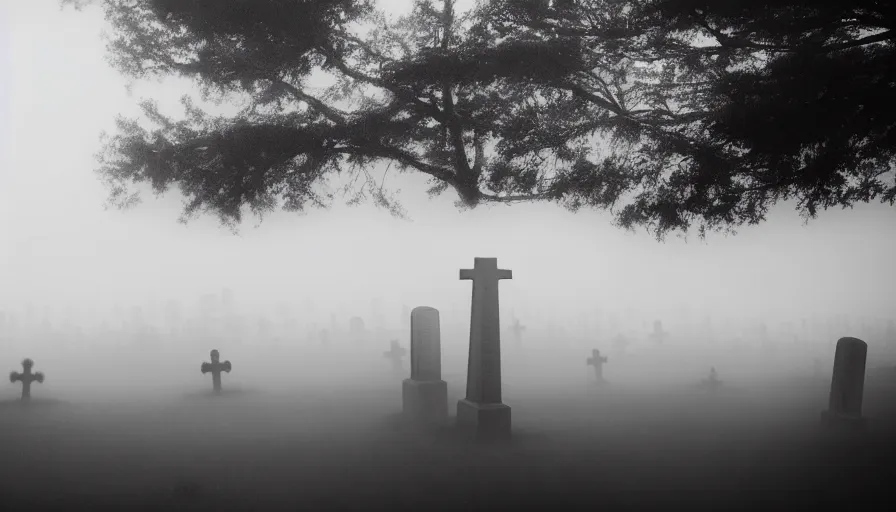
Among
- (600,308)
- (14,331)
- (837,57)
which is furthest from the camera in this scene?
(600,308)

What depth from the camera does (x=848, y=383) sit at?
867 cm

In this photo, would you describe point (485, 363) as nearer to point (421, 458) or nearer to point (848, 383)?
point (421, 458)

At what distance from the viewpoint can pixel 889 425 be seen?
29.6 feet

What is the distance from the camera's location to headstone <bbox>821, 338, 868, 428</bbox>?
337 inches

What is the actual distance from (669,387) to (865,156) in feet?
21.0

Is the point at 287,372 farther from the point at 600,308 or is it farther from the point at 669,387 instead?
the point at 600,308

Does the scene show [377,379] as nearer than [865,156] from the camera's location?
No

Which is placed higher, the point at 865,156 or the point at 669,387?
the point at 865,156

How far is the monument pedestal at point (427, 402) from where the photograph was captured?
933 cm

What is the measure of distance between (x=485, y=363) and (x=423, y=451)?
4.09 feet

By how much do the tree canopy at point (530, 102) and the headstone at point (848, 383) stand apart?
1772mm

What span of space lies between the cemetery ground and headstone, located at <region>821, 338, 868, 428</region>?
29 cm

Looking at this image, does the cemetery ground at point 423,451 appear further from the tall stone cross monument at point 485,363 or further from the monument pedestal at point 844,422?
the tall stone cross monument at point 485,363

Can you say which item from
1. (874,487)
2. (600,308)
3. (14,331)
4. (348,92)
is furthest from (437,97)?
(14,331)
